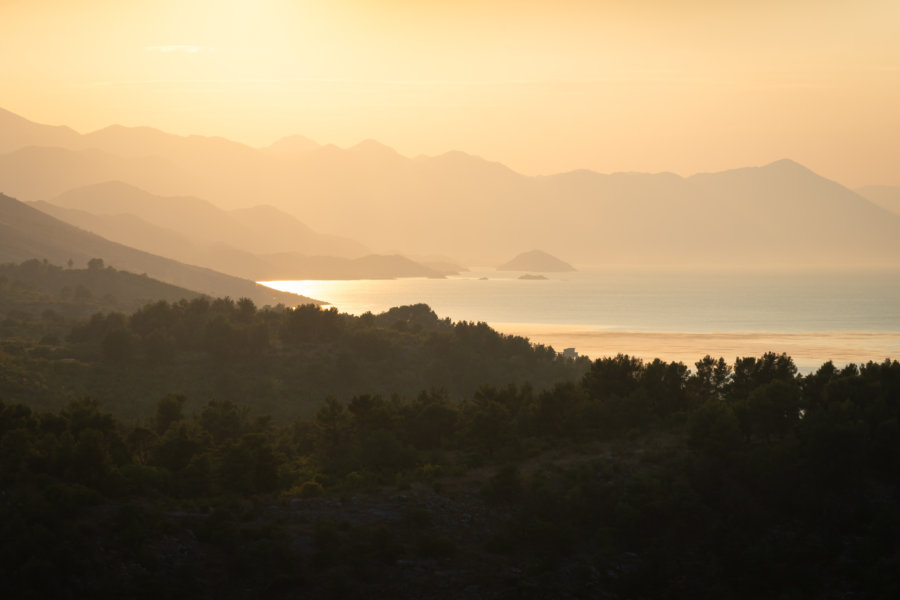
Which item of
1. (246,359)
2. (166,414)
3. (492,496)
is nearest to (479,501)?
(492,496)

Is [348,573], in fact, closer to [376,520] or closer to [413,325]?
[376,520]

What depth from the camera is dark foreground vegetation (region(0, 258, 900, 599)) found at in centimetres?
4006

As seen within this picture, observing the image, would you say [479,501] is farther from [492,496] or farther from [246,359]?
[246,359]

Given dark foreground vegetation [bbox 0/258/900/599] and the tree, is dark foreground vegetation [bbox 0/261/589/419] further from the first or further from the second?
dark foreground vegetation [bbox 0/258/900/599]

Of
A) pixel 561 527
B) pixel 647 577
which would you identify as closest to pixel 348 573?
pixel 561 527

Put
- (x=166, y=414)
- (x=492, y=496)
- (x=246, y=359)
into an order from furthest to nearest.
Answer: (x=246, y=359), (x=166, y=414), (x=492, y=496)

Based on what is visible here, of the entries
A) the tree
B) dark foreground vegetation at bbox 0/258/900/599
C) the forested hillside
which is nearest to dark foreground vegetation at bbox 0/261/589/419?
the tree

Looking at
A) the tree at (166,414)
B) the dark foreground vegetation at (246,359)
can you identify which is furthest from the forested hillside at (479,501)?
the dark foreground vegetation at (246,359)

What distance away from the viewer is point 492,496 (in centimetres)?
4759

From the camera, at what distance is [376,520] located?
45.0 meters

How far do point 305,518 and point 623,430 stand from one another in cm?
2382

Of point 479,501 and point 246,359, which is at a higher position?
point 246,359

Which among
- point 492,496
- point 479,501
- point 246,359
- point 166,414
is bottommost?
point 479,501

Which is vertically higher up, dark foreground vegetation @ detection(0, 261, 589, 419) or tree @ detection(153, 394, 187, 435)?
dark foreground vegetation @ detection(0, 261, 589, 419)
